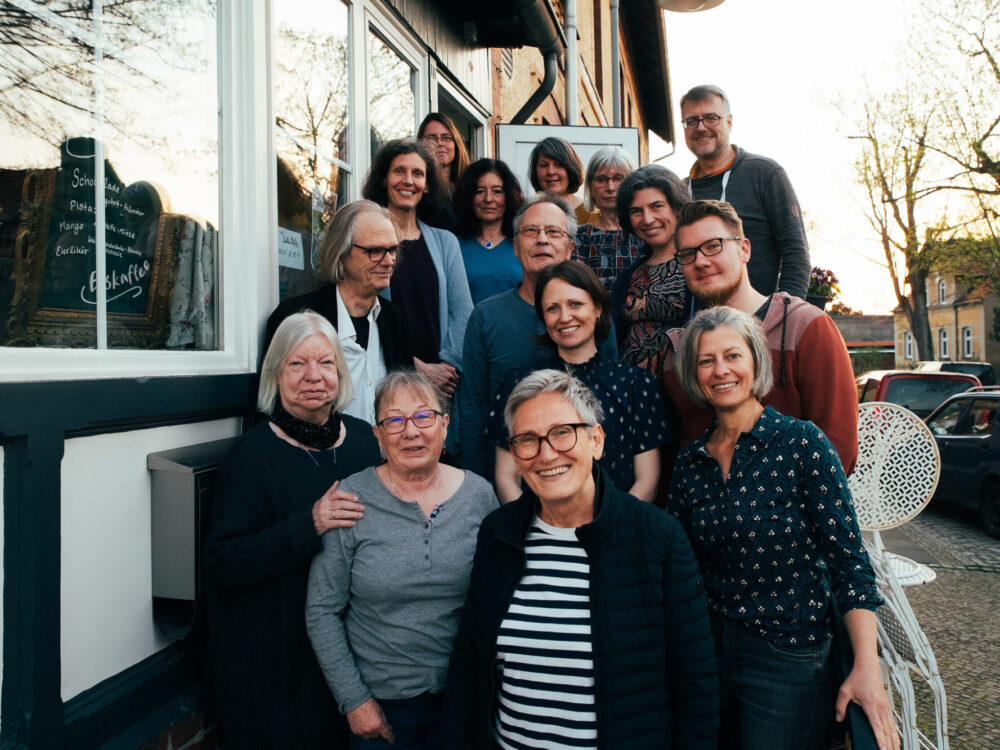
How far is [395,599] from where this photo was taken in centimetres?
211

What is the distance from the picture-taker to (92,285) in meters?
2.15

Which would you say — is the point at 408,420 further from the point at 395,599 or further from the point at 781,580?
the point at 781,580

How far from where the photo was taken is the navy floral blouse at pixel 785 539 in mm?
1980

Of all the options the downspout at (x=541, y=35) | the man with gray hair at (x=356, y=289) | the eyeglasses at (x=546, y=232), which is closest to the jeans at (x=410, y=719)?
the man with gray hair at (x=356, y=289)

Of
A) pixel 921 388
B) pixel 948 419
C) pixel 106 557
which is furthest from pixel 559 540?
pixel 921 388

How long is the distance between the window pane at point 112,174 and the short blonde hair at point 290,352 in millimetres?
377

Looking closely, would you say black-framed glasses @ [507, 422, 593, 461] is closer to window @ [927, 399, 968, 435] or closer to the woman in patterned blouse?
the woman in patterned blouse

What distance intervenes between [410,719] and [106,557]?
3.16 feet

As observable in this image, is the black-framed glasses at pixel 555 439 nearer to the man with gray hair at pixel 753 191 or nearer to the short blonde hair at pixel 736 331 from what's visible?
the short blonde hair at pixel 736 331

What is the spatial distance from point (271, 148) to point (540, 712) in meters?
2.29

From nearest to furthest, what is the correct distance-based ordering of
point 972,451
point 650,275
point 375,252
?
point 375,252, point 650,275, point 972,451

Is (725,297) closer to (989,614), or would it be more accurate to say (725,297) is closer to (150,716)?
(150,716)

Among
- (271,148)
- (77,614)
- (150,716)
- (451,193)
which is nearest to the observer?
(77,614)

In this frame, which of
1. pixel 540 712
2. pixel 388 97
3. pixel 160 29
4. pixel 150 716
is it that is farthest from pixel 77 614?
pixel 388 97
